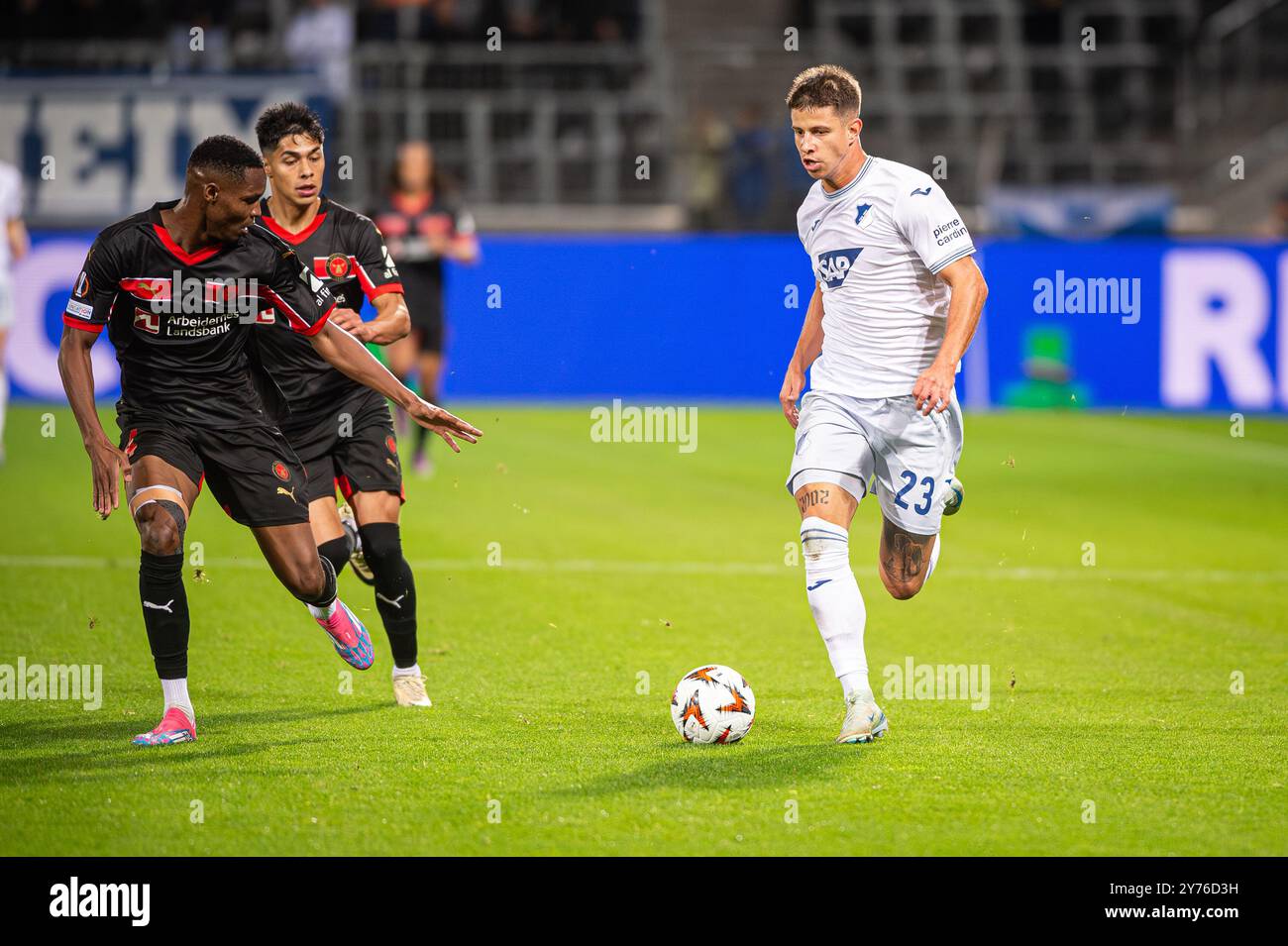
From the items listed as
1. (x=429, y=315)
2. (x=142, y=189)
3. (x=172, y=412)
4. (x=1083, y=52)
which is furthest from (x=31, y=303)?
(x=1083, y=52)

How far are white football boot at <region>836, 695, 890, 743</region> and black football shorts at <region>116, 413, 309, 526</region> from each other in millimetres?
2119

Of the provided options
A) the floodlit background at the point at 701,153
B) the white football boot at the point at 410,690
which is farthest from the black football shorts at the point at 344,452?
the floodlit background at the point at 701,153

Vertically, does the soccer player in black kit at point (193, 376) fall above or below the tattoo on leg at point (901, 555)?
above

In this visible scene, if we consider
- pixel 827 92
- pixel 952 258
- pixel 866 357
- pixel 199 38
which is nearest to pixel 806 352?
pixel 866 357

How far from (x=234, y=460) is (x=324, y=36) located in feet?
55.5

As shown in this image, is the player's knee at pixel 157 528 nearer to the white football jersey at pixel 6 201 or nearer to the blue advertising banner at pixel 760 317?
the white football jersey at pixel 6 201

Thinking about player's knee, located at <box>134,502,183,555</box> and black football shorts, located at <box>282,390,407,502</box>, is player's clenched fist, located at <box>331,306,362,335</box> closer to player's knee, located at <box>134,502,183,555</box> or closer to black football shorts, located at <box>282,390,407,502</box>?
black football shorts, located at <box>282,390,407,502</box>

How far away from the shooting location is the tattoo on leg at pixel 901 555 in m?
6.75

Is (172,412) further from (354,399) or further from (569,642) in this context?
(569,642)

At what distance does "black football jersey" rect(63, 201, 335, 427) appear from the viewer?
6.02m

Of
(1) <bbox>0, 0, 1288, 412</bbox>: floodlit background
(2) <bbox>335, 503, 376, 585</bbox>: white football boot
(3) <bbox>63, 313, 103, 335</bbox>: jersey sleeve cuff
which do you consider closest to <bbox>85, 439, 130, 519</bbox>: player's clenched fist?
(3) <bbox>63, 313, 103, 335</bbox>: jersey sleeve cuff

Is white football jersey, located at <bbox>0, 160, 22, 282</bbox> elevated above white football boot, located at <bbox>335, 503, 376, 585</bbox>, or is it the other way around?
white football jersey, located at <bbox>0, 160, 22, 282</bbox>

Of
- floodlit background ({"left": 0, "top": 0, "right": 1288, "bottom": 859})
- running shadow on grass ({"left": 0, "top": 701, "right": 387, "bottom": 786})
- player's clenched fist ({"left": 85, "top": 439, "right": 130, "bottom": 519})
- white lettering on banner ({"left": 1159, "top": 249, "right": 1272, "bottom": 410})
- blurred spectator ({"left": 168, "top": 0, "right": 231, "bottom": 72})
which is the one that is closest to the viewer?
floodlit background ({"left": 0, "top": 0, "right": 1288, "bottom": 859})

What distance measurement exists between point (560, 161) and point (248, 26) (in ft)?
15.4
